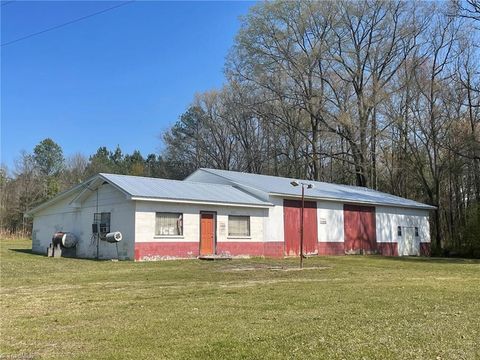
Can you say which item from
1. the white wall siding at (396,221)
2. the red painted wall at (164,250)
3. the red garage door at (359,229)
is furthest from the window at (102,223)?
the white wall siding at (396,221)

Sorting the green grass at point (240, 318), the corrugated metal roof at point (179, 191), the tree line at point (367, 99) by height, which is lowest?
the green grass at point (240, 318)

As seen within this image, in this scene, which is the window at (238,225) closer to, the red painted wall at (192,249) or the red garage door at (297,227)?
the red painted wall at (192,249)

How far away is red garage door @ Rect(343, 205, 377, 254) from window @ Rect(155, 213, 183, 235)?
38.3 feet

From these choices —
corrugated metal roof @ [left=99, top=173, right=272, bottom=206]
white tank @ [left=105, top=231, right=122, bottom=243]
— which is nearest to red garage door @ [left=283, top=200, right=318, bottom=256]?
corrugated metal roof @ [left=99, top=173, right=272, bottom=206]

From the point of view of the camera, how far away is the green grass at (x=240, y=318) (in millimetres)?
5688

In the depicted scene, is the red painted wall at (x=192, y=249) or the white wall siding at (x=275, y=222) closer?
the red painted wall at (x=192, y=249)

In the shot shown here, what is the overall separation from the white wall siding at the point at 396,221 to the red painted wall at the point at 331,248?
13.3 feet

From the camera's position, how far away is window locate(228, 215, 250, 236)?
24562 millimetres

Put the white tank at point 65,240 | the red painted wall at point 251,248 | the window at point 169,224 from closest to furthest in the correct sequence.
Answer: the window at point 169,224 → the red painted wall at point 251,248 → the white tank at point 65,240

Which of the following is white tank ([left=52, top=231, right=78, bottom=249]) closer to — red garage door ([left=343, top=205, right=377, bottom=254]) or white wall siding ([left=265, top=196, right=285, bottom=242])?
white wall siding ([left=265, top=196, right=285, bottom=242])

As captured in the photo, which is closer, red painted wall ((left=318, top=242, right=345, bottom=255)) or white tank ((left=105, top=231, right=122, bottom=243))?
white tank ((left=105, top=231, right=122, bottom=243))

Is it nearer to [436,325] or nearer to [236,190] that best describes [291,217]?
[236,190]

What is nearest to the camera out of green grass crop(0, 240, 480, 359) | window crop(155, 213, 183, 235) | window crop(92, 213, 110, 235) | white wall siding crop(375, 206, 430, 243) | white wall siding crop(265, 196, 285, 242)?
green grass crop(0, 240, 480, 359)

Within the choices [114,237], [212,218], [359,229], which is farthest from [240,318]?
[359,229]
